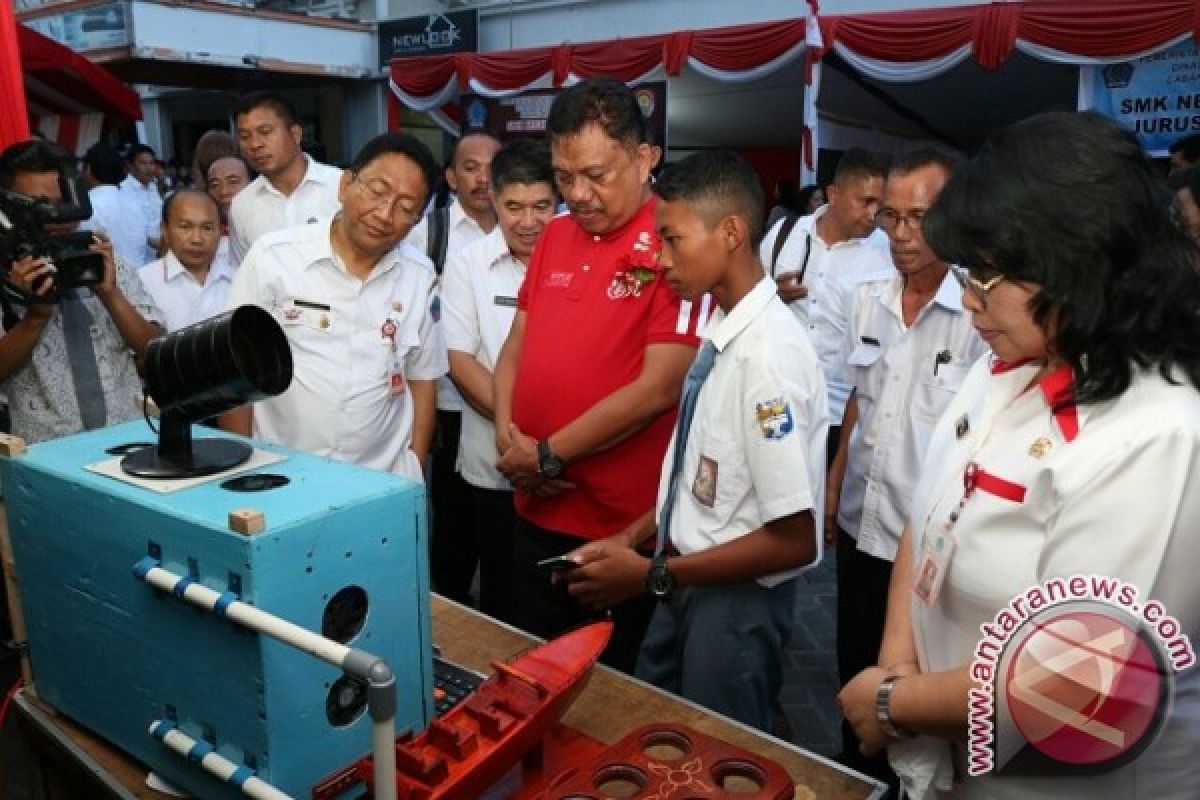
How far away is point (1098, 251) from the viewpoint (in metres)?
1.09

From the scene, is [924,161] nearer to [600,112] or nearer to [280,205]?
[600,112]

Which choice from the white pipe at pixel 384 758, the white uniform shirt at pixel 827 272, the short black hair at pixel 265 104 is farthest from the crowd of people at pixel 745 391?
the short black hair at pixel 265 104

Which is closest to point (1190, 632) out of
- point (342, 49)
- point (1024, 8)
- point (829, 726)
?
point (829, 726)

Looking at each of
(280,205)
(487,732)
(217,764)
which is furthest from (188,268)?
(487,732)

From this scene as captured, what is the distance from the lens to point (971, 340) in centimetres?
225

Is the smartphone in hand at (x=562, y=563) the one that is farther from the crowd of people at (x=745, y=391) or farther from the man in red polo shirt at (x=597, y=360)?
the man in red polo shirt at (x=597, y=360)

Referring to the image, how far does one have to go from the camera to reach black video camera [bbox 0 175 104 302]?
2123 millimetres

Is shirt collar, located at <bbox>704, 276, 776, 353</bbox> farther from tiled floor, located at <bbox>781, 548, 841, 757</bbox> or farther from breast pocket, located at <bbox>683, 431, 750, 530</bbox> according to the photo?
tiled floor, located at <bbox>781, 548, 841, 757</bbox>

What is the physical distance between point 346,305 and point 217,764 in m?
1.27

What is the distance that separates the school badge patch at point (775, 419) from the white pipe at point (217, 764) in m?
0.97

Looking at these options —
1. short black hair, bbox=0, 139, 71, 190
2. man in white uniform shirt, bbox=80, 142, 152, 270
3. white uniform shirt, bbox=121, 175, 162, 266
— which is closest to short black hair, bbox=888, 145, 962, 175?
short black hair, bbox=0, 139, 71, 190

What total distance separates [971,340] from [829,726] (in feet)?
4.65

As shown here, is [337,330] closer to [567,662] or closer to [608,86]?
[608,86]

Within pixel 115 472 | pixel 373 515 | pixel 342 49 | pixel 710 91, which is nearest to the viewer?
pixel 373 515
